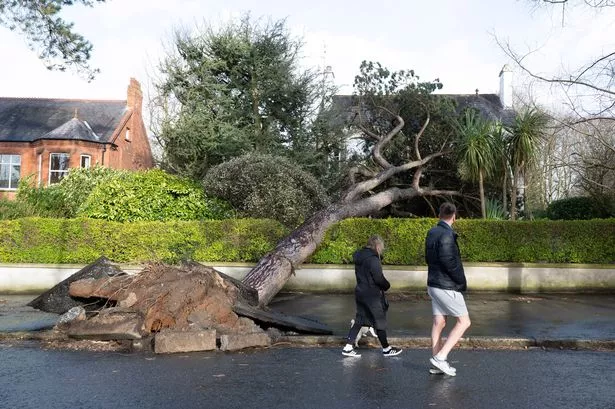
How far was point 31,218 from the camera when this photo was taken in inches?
527

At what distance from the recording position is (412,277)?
12672 millimetres

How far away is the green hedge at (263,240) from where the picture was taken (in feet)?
41.8

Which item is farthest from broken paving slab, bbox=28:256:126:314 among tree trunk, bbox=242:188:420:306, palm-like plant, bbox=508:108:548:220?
palm-like plant, bbox=508:108:548:220

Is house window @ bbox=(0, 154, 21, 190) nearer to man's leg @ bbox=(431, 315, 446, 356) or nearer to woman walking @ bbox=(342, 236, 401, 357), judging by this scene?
woman walking @ bbox=(342, 236, 401, 357)

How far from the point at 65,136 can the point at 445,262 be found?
2879cm

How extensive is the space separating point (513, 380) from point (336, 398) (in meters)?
1.96

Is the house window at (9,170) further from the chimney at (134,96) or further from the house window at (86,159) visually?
the chimney at (134,96)

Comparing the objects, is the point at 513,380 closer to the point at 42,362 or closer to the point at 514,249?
the point at 42,362

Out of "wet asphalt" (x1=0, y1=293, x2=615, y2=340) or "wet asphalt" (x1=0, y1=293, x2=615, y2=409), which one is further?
"wet asphalt" (x1=0, y1=293, x2=615, y2=340)

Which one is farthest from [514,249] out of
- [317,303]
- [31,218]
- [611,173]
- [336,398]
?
[31,218]

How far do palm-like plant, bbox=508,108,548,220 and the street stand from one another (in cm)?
815

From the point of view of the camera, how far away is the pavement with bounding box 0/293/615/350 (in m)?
7.62

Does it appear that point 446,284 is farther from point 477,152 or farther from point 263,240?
point 477,152

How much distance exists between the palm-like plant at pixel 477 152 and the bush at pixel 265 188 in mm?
4096
